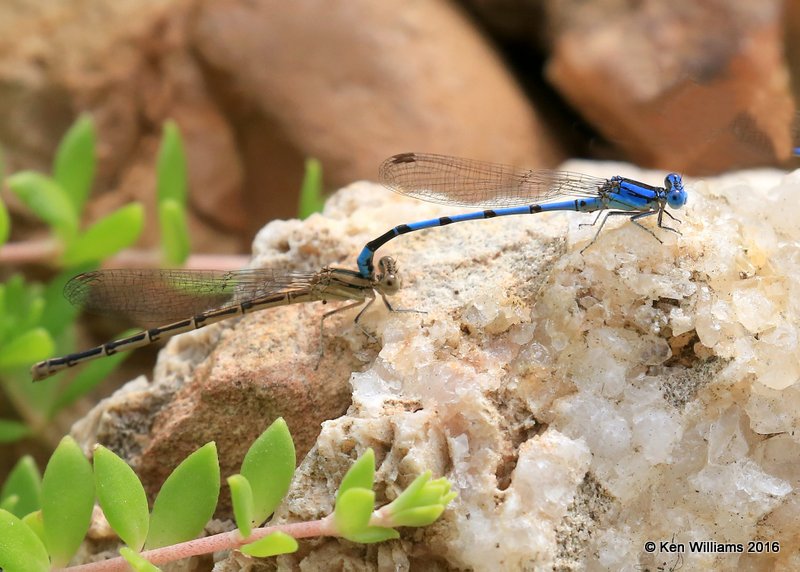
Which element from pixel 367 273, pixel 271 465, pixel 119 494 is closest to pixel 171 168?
pixel 367 273

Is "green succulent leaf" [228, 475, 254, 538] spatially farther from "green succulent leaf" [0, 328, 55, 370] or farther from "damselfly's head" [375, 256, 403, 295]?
"green succulent leaf" [0, 328, 55, 370]

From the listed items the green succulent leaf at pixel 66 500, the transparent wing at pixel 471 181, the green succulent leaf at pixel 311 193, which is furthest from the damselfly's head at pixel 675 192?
the green succulent leaf at pixel 66 500

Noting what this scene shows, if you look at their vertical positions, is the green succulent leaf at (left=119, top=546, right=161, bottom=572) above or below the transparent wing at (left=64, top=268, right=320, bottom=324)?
below

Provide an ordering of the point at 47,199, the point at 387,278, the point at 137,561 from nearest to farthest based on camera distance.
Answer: the point at 137,561 < the point at 387,278 < the point at 47,199

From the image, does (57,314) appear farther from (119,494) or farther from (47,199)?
(119,494)

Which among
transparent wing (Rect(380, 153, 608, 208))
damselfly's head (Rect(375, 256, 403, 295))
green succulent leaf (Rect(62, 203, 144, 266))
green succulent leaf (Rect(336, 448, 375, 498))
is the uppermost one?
green succulent leaf (Rect(62, 203, 144, 266))

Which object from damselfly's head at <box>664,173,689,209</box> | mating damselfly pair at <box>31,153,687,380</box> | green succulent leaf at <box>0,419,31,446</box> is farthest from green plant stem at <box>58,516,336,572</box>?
green succulent leaf at <box>0,419,31,446</box>
